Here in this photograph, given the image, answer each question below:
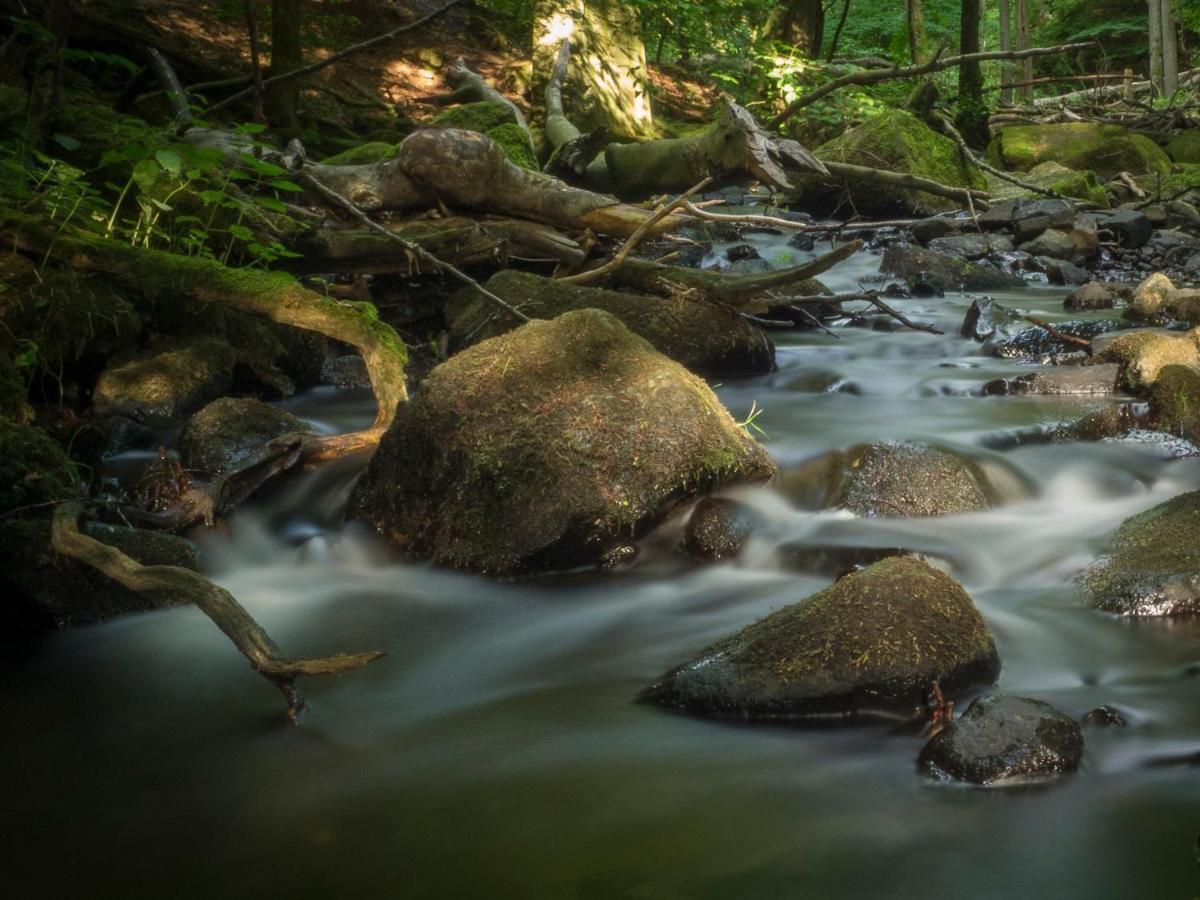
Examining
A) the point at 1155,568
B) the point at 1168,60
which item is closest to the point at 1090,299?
the point at 1155,568

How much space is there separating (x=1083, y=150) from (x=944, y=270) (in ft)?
27.8

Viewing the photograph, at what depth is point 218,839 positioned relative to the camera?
2988 millimetres

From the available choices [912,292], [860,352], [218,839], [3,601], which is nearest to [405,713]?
[218,839]

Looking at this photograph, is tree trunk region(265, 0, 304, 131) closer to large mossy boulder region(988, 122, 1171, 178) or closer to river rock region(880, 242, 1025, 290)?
river rock region(880, 242, 1025, 290)

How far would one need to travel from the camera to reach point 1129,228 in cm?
1278

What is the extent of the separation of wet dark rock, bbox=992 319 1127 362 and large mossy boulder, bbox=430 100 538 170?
163 inches

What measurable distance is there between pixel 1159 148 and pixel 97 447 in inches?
725

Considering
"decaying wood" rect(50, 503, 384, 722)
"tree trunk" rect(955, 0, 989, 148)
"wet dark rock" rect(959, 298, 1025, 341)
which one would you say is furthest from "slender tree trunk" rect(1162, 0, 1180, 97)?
"decaying wood" rect(50, 503, 384, 722)

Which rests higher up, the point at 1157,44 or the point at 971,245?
the point at 1157,44

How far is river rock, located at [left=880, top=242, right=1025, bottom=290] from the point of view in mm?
11055

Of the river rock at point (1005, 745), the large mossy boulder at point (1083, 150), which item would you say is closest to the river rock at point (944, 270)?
the large mossy boulder at point (1083, 150)

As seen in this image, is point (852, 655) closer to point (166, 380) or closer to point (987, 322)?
point (166, 380)

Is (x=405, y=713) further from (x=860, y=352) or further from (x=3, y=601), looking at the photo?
(x=860, y=352)

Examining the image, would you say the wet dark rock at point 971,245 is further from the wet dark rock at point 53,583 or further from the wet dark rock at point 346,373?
the wet dark rock at point 53,583
